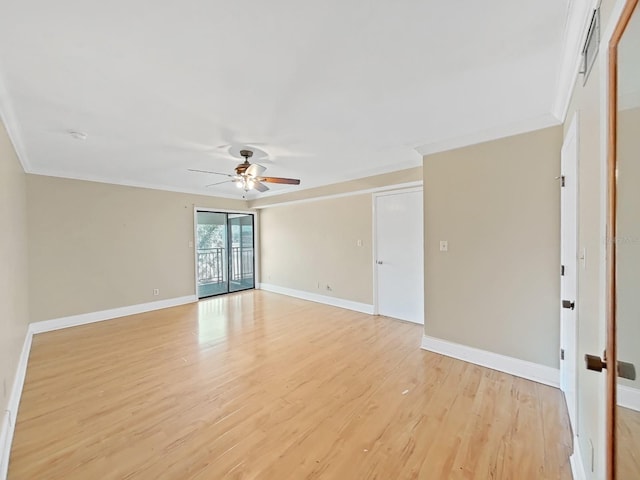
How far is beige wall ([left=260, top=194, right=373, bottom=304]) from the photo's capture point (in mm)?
4766

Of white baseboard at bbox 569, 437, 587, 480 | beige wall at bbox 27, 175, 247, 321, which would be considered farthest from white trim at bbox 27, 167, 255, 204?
white baseboard at bbox 569, 437, 587, 480

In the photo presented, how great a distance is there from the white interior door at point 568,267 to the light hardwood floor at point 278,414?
10.1 inches

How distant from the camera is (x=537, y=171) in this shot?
2.43m

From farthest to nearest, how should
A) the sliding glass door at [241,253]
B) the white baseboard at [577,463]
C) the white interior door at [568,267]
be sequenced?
the sliding glass door at [241,253] → the white interior door at [568,267] → the white baseboard at [577,463]

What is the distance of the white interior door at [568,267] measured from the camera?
6.14 ft

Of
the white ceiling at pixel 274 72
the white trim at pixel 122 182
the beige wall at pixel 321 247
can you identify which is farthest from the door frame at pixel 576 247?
the white trim at pixel 122 182

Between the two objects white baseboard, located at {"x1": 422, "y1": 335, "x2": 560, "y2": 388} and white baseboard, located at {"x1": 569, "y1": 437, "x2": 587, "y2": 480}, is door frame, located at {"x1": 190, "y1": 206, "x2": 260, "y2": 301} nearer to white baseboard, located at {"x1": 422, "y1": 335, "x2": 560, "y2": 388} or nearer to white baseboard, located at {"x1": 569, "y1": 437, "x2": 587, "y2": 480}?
white baseboard, located at {"x1": 422, "y1": 335, "x2": 560, "y2": 388}

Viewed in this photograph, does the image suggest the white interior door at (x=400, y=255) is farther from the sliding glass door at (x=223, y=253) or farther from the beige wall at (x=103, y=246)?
the beige wall at (x=103, y=246)

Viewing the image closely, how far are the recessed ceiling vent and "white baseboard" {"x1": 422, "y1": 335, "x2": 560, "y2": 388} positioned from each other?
7.62 feet

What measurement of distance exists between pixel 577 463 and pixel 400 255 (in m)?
2.95

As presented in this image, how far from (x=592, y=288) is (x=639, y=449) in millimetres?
794

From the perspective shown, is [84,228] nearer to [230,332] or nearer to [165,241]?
[165,241]

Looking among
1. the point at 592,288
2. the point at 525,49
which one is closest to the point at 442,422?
the point at 592,288

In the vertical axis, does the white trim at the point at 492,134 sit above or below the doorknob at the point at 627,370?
above
